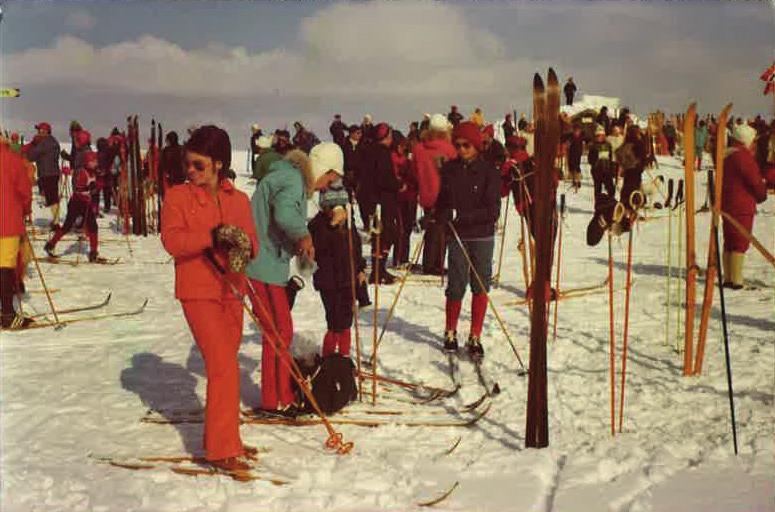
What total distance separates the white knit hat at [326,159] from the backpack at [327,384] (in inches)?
45.6

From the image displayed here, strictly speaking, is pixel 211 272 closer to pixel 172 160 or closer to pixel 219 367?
Answer: pixel 219 367

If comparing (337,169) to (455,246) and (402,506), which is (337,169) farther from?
(402,506)

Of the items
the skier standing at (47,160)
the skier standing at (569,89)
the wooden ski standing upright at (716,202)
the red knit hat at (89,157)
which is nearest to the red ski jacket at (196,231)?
the wooden ski standing upright at (716,202)

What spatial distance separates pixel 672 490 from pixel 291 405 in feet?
7.50

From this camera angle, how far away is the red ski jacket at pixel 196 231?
3717mm

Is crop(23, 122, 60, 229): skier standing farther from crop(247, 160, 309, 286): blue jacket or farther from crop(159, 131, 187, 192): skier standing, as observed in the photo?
crop(247, 160, 309, 286): blue jacket

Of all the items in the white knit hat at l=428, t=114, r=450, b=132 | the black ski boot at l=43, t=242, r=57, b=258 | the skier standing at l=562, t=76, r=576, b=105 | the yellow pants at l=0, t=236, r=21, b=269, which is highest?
the skier standing at l=562, t=76, r=576, b=105

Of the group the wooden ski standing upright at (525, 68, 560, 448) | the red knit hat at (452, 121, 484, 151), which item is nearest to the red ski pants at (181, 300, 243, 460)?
the wooden ski standing upright at (525, 68, 560, 448)

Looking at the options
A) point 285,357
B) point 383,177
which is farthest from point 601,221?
point 383,177

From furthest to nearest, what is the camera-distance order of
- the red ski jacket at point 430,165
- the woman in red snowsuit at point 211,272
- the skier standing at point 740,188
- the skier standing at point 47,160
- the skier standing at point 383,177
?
1. the skier standing at point 47,160
2. the skier standing at point 383,177
3. the skier standing at point 740,188
4. the red ski jacket at point 430,165
5. the woman in red snowsuit at point 211,272

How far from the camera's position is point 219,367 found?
3.88 metres

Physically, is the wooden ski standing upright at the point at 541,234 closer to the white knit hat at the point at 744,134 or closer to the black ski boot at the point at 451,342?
the black ski boot at the point at 451,342

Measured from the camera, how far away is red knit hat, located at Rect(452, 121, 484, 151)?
6051 mm

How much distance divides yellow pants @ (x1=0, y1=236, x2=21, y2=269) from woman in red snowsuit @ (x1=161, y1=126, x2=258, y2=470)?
116 inches
